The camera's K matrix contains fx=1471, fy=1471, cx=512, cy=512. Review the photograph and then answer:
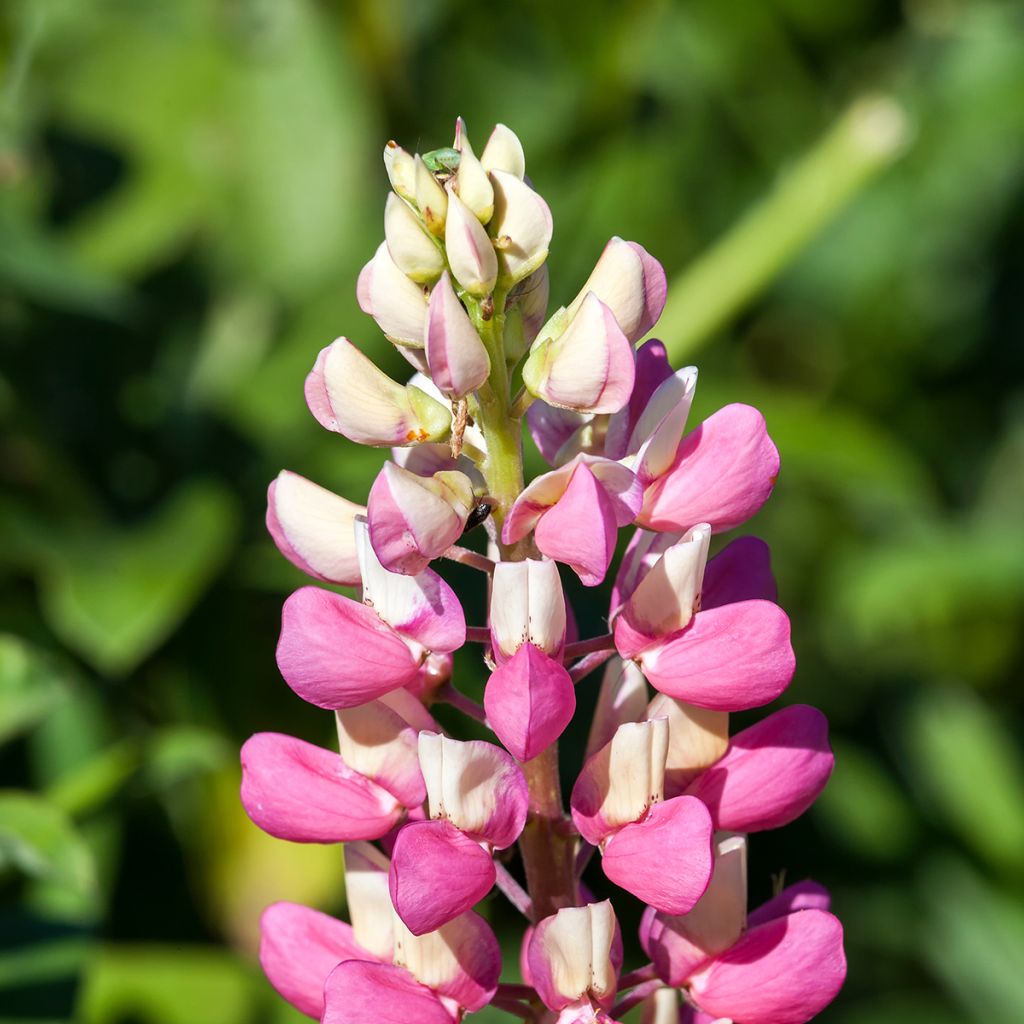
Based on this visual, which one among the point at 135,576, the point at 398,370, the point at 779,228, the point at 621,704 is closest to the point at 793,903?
the point at 621,704

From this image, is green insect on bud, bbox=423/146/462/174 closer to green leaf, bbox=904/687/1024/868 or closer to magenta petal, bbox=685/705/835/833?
magenta petal, bbox=685/705/835/833

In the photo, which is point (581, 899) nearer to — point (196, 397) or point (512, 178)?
point (512, 178)

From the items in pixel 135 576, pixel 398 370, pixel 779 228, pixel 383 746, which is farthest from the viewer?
pixel 779 228

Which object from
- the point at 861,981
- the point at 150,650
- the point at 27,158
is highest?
the point at 27,158

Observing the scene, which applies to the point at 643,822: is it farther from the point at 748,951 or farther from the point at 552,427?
the point at 552,427

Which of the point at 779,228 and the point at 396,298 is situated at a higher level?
the point at 779,228

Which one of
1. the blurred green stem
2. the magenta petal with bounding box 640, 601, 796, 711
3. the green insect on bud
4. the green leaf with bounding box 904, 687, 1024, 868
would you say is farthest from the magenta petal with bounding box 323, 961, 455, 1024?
the green leaf with bounding box 904, 687, 1024, 868

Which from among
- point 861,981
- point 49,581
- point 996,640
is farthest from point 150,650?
point 996,640
